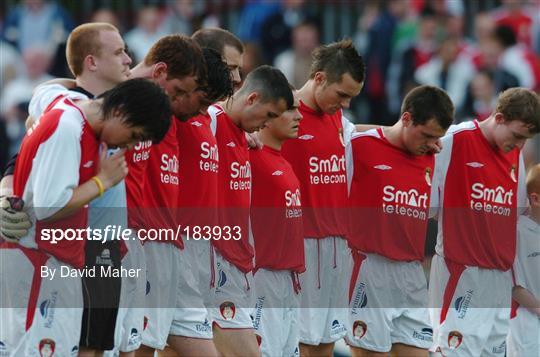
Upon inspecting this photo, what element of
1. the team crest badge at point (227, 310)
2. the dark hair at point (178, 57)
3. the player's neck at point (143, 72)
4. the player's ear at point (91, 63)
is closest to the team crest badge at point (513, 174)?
the team crest badge at point (227, 310)

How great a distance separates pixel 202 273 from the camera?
29.7 ft

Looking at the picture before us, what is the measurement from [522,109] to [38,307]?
419 centimetres

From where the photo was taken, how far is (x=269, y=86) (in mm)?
9312

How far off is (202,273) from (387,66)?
7.54 metres

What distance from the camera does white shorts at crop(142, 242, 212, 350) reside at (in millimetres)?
8703

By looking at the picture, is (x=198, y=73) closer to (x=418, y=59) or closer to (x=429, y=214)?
(x=429, y=214)

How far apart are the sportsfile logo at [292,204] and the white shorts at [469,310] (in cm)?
138

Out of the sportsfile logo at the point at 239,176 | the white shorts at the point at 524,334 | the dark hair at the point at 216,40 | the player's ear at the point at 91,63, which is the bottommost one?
the white shorts at the point at 524,334

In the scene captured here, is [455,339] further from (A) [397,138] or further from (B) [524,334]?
(A) [397,138]

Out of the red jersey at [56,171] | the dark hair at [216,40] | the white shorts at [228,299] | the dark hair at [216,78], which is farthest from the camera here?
the dark hair at [216,40]

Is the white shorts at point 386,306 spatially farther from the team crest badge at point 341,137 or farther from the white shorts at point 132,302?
the white shorts at point 132,302

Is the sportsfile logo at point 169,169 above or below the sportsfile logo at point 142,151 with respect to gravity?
below

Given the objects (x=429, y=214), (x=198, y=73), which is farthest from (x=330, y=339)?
(x=198, y=73)

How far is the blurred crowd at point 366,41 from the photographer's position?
15.5 meters
